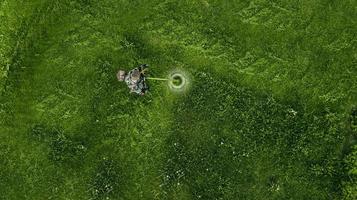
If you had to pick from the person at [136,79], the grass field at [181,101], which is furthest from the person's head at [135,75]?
the grass field at [181,101]

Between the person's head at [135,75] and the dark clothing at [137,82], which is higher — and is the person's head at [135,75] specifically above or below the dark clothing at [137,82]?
above

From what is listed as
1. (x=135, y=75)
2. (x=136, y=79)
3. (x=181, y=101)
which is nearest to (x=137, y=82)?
(x=136, y=79)

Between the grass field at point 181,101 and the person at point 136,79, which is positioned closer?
the person at point 136,79

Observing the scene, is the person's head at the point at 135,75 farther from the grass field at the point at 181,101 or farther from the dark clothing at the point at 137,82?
the grass field at the point at 181,101

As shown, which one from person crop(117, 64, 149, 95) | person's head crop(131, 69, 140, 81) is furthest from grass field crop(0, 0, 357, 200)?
person's head crop(131, 69, 140, 81)

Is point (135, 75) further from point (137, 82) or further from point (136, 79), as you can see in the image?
point (137, 82)

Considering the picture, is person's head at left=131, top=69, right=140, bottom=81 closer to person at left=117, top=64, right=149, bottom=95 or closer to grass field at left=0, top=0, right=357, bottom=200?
person at left=117, top=64, right=149, bottom=95
